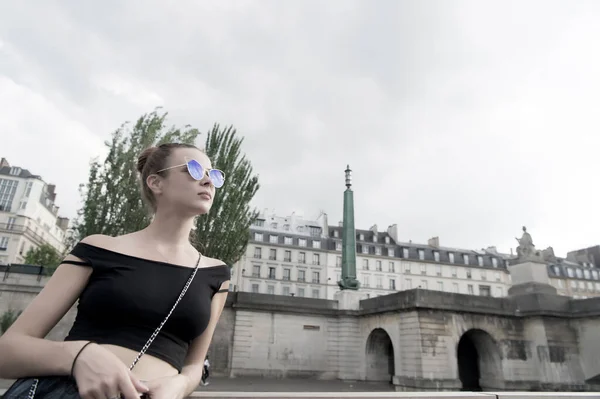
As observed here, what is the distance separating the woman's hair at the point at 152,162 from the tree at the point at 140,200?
11.6 m

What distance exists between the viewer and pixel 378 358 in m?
17.5

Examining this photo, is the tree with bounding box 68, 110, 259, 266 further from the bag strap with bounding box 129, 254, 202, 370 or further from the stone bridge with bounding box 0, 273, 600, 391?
the bag strap with bounding box 129, 254, 202, 370

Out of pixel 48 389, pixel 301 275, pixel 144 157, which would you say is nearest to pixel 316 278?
pixel 301 275

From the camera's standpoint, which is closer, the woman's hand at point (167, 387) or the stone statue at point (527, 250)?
the woman's hand at point (167, 387)

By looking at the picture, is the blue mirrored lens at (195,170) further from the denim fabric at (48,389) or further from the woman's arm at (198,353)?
the denim fabric at (48,389)

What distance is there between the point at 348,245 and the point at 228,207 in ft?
22.9

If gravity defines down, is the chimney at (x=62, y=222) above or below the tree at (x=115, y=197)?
above

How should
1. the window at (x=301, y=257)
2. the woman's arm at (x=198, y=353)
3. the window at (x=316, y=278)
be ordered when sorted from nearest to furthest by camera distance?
the woman's arm at (x=198, y=353) → the window at (x=316, y=278) → the window at (x=301, y=257)

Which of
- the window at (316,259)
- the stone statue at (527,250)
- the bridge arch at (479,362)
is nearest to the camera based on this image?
the bridge arch at (479,362)

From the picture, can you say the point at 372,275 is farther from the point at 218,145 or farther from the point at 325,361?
the point at 218,145

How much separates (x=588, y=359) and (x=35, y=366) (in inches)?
767

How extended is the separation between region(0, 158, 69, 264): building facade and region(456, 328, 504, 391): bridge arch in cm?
4186

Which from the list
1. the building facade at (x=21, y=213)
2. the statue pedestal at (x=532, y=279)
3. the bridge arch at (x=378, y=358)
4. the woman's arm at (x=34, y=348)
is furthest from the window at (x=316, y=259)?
the woman's arm at (x=34, y=348)

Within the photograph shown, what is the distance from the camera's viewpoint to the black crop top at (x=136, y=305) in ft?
4.24
